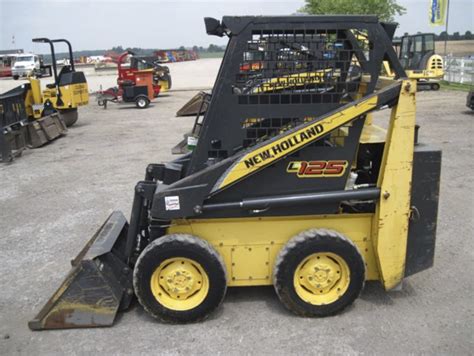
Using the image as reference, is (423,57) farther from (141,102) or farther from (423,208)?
(423,208)

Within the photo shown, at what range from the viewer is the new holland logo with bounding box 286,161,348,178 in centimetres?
372

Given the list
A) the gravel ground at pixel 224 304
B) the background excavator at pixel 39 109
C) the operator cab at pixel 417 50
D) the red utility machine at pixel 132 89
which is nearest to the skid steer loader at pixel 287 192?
the gravel ground at pixel 224 304

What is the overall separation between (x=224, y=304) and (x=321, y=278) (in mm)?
876

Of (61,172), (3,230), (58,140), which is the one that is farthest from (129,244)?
(58,140)

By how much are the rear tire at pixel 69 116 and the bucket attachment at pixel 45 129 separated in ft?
3.40

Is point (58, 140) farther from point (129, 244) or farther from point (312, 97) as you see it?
point (312, 97)

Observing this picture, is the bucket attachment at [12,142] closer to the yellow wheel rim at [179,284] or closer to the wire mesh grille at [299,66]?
the yellow wheel rim at [179,284]

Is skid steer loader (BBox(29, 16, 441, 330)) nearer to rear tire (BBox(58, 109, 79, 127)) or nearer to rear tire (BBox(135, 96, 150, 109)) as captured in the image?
rear tire (BBox(58, 109, 79, 127))

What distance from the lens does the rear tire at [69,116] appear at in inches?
590

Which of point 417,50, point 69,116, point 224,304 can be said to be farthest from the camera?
point 417,50

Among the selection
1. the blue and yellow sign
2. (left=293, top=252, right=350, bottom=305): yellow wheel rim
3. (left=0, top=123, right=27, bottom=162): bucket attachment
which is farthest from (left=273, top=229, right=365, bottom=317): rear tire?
the blue and yellow sign

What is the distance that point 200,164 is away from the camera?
3.83m

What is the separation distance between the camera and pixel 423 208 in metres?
3.87

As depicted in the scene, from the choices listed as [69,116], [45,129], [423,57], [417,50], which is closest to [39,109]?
[45,129]
